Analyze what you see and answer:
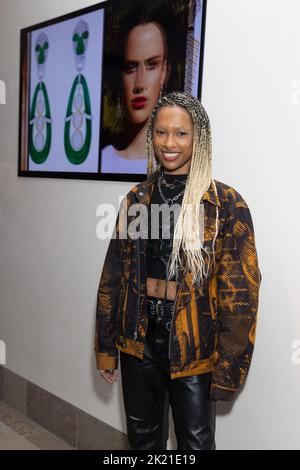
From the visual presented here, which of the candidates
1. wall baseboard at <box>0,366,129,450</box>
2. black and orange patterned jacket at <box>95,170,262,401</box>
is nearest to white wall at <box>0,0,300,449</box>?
wall baseboard at <box>0,366,129,450</box>

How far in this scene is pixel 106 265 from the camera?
181 cm

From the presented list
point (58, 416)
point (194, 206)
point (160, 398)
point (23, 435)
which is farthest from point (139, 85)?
point (23, 435)

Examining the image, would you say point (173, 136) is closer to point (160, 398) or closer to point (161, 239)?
point (161, 239)

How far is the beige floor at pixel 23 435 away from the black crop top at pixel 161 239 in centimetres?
149

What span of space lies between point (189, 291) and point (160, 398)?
432mm

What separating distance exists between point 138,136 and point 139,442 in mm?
1296

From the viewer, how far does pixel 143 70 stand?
7.22 feet

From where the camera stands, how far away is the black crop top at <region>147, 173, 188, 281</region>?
1.65m

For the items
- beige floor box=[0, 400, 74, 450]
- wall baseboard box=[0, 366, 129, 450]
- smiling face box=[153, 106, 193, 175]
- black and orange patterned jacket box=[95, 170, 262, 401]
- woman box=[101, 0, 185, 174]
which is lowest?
beige floor box=[0, 400, 74, 450]

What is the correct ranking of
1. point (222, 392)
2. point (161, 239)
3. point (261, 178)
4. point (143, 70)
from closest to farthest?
point (222, 392) → point (161, 239) → point (261, 178) → point (143, 70)

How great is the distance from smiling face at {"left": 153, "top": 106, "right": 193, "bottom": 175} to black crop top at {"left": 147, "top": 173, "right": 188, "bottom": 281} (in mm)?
66

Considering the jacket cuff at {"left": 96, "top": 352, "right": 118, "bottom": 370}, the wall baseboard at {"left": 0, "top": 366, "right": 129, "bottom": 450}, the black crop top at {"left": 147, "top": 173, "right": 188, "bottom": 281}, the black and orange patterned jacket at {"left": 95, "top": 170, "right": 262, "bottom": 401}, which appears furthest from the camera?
the wall baseboard at {"left": 0, "top": 366, "right": 129, "bottom": 450}

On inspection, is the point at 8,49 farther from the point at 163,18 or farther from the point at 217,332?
the point at 217,332

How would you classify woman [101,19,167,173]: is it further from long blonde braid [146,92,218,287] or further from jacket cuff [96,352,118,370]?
jacket cuff [96,352,118,370]
